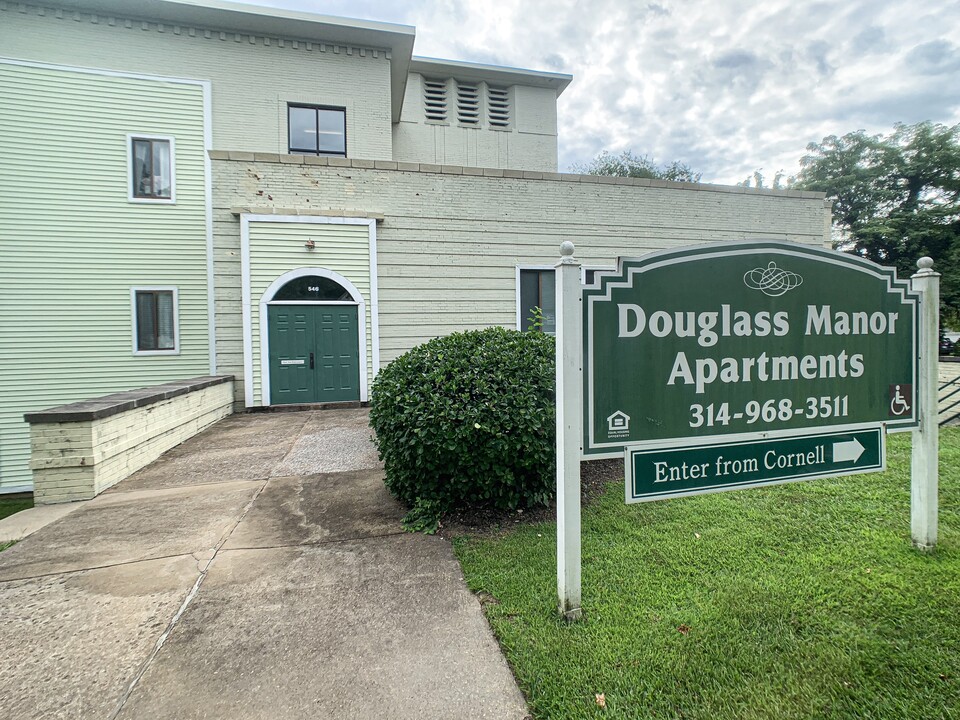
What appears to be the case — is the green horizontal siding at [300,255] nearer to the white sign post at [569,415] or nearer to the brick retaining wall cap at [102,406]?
the brick retaining wall cap at [102,406]

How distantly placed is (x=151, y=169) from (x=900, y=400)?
14.2 m

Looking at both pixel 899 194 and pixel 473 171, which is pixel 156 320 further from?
pixel 899 194

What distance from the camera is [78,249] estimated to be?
10656mm

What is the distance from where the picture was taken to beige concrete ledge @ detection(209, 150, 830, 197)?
9.63 m

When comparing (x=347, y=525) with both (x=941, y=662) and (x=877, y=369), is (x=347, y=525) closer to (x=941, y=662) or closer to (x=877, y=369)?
(x=941, y=662)

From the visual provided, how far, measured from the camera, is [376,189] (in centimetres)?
1015

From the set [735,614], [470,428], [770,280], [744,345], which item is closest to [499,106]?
[470,428]

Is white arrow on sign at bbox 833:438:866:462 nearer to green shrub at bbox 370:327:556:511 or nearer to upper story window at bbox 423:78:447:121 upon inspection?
green shrub at bbox 370:327:556:511

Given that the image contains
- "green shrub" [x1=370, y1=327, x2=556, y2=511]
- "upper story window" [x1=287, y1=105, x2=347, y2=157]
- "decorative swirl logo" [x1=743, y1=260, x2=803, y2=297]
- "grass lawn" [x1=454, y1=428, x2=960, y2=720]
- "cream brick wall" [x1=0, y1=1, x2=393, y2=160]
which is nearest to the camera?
"grass lawn" [x1=454, y1=428, x2=960, y2=720]

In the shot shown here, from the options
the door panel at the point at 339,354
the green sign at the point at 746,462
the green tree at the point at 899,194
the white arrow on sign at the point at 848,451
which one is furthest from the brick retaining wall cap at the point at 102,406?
the green tree at the point at 899,194

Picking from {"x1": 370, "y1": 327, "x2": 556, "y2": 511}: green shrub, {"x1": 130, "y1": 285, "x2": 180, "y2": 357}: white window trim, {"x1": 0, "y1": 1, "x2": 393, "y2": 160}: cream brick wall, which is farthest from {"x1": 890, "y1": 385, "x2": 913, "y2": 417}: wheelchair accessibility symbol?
{"x1": 130, "y1": 285, "x2": 180, "y2": 357}: white window trim

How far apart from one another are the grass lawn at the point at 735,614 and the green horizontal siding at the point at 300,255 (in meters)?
7.56

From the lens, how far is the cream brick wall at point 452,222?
9734 mm

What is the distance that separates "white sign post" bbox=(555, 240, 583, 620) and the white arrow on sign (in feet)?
5.76
